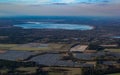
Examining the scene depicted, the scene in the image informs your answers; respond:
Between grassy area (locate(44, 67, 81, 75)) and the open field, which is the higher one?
grassy area (locate(44, 67, 81, 75))

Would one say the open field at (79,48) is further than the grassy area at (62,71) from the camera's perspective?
Yes

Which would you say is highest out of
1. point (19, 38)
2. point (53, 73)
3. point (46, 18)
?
point (53, 73)

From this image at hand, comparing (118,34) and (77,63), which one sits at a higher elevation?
(77,63)

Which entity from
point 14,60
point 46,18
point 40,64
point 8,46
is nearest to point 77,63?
point 40,64

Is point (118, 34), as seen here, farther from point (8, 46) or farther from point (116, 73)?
point (116, 73)

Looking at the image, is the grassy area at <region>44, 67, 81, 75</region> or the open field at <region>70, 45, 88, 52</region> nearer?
the grassy area at <region>44, 67, 81, 75</region>

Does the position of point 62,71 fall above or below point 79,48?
above

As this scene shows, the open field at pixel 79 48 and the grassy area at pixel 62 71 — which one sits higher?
the grassy area at pixel 62 71

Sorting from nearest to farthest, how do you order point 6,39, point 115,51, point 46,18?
1. point 115,51
2. point 6,39
3. point 46,18

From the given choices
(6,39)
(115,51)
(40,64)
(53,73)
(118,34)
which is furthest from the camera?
(118,34)

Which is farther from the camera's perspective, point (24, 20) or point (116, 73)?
point (24, 20)

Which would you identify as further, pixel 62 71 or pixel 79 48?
pixel 79 48
